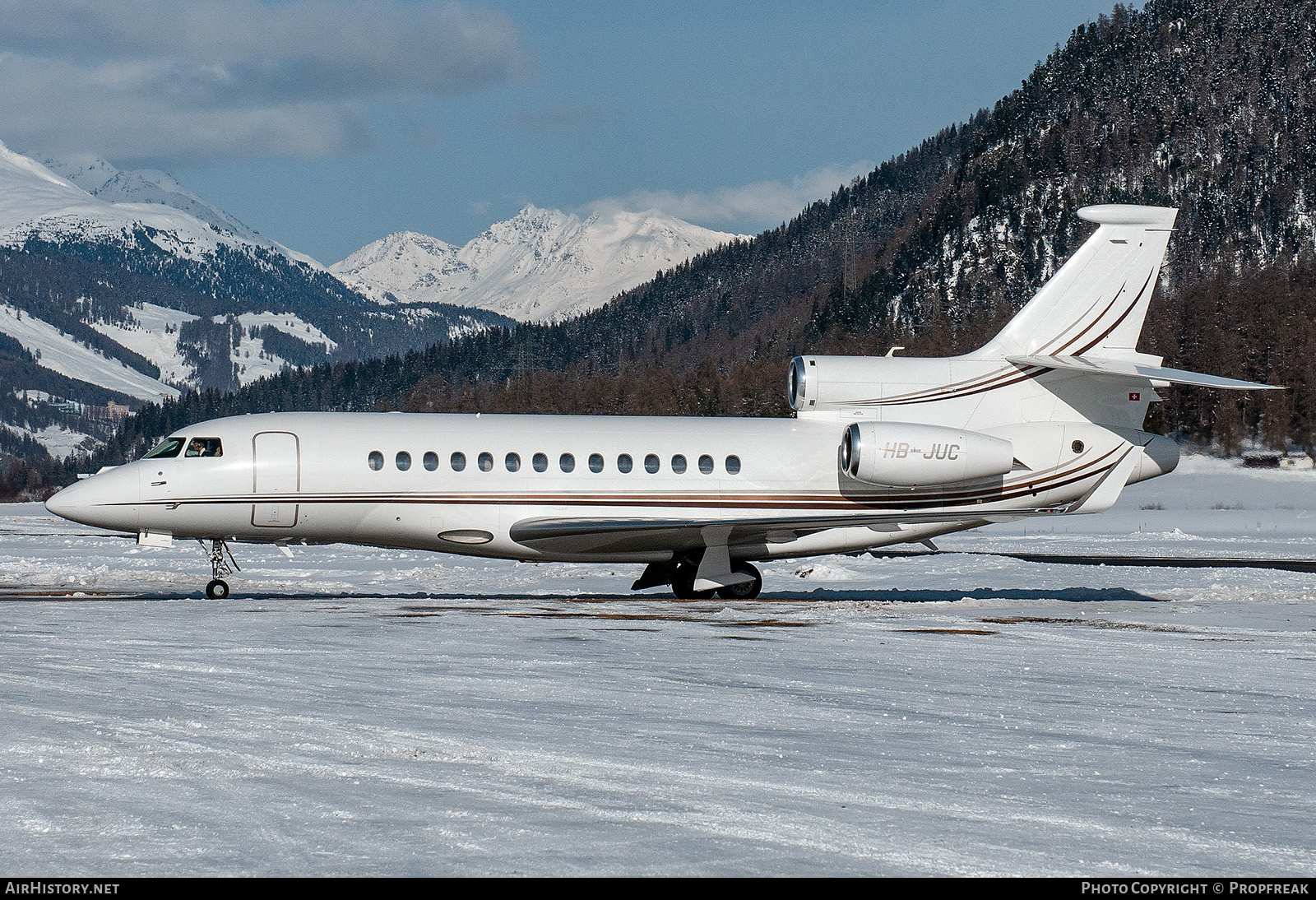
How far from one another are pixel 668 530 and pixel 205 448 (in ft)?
27.1

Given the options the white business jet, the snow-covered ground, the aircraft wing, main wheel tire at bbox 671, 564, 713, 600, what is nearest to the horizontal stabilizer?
the white business jet

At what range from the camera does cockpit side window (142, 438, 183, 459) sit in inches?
903

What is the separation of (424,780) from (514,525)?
15642 mm

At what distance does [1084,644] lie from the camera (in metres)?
15.6

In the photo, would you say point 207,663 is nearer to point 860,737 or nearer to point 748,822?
A: point 860,737

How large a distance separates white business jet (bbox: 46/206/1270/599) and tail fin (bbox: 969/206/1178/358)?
3cm

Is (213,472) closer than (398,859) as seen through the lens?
No

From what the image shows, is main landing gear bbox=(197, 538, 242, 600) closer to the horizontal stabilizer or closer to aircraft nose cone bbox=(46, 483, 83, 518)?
aircraft nose cone bbox=(46, 483, 83, 518)

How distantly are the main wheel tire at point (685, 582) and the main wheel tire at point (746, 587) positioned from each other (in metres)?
0.41

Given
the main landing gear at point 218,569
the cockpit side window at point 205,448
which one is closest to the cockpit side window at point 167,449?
the cockpit side window at point 205,448

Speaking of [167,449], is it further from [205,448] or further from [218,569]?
[218,569]

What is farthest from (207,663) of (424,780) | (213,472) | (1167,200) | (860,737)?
(1167,200)

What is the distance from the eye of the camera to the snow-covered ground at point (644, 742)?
6035 millimetres

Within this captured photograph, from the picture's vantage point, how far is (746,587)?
79.5 feet
